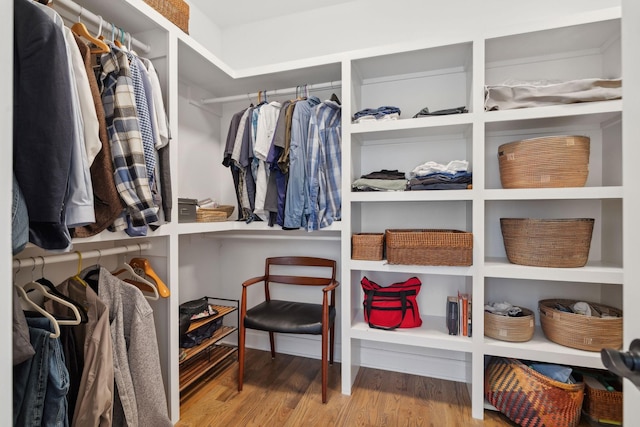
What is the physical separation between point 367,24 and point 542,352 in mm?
2320

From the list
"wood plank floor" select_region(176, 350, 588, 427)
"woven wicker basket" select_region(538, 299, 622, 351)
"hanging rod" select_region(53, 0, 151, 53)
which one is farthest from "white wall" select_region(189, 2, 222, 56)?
"woven wicker basket" select_region(538, 299, 622, 351)

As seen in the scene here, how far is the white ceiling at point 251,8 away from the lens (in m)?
2.32

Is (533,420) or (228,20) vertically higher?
(228,20)

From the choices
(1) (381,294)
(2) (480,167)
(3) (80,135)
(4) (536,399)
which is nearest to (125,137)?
(3) (80,135)

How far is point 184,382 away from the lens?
1814 mm

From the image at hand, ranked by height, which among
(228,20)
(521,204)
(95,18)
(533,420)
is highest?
(228,20)

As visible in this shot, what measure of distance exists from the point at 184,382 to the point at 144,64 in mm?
1729

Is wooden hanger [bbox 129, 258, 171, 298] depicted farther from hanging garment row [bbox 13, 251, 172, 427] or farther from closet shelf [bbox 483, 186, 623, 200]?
closet shelf [bbox 483, 186, 623, 200]

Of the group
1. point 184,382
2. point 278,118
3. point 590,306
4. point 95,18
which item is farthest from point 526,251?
point 95,18

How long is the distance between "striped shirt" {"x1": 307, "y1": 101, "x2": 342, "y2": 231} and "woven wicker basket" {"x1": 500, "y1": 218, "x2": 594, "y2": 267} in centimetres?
102

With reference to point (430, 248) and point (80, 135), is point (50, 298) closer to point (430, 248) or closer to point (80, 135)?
point (80, 135)

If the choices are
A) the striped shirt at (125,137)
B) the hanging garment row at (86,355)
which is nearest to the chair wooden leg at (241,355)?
the hanging garment row at (86,355)

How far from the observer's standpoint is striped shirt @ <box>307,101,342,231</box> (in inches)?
75.3

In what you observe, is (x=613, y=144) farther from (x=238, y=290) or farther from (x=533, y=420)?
(x=238, y=290)
